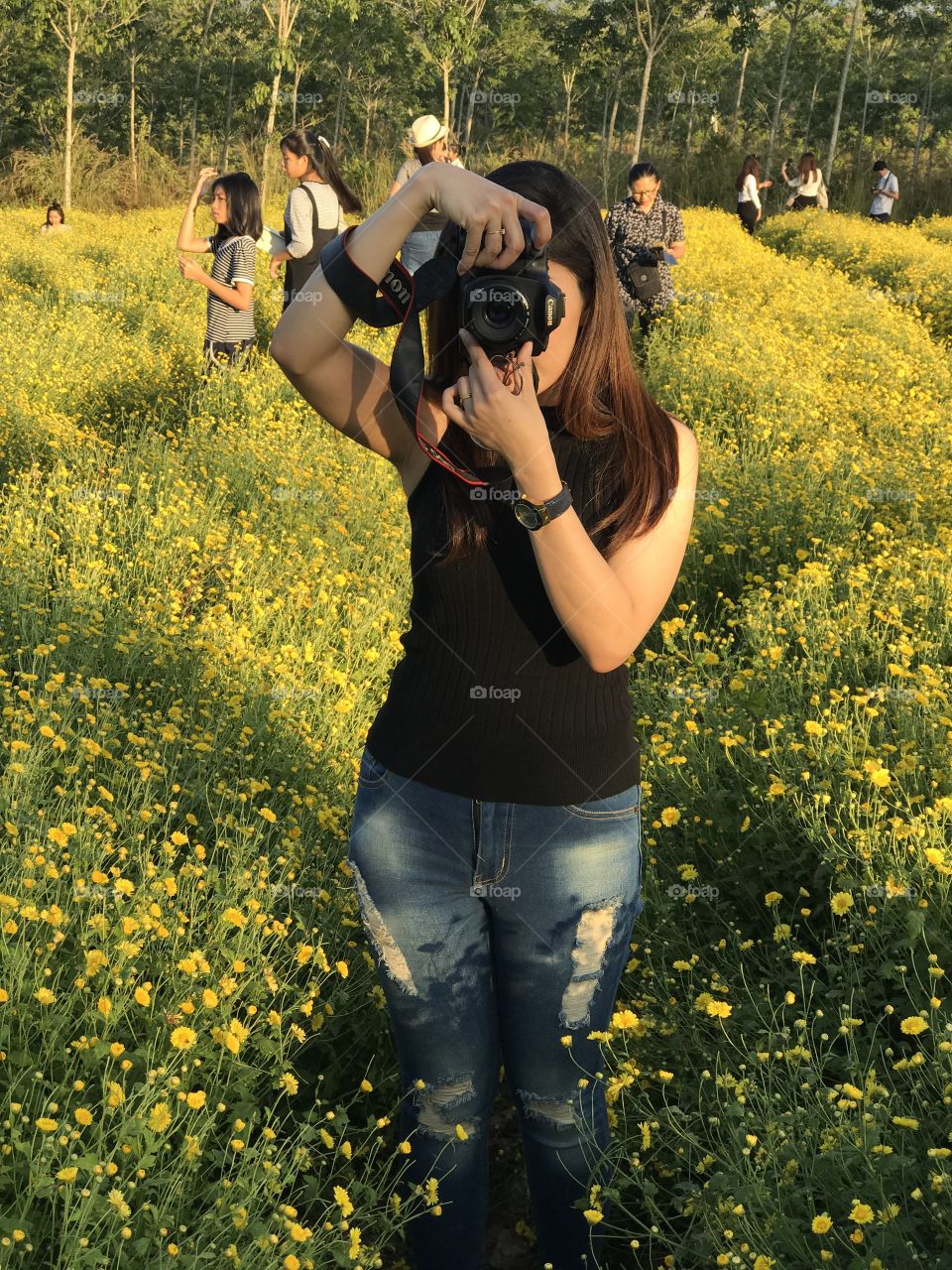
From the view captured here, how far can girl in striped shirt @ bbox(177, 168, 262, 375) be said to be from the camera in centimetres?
713

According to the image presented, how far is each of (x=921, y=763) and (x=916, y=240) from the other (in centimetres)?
1828

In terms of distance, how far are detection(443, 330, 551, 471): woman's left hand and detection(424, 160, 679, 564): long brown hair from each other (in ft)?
0.57

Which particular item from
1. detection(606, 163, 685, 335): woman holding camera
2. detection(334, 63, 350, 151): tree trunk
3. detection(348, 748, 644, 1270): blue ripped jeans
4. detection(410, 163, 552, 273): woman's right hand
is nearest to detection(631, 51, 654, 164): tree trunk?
detection(334, 63, 350, 151): tree trunk

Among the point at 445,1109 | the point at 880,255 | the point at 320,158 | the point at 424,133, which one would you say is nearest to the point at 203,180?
the point at 320,158

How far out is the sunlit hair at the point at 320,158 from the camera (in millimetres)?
7301

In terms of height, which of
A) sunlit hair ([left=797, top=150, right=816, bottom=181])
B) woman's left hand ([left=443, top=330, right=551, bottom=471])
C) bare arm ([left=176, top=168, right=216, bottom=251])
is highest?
woman's left hand ([left=443, top=330, right=551, bottom=471])

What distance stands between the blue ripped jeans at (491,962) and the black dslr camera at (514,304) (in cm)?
70

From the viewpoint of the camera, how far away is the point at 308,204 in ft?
24.2

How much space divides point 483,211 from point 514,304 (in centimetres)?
13

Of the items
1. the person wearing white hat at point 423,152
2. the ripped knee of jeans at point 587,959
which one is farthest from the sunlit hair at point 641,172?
the ripped knee of jeans at point 587,959

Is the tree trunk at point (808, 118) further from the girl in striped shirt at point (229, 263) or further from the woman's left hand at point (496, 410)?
the woman's left hand at point (496, 410)

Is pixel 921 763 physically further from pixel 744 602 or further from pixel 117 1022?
pixel 117 1022

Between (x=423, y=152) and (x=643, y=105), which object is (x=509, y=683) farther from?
(x=643, y=105)

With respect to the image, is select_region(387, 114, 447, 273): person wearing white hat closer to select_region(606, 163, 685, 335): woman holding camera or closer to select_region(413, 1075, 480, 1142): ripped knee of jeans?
select_region(606, 163, 685, 335): woman holding camera
